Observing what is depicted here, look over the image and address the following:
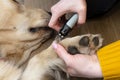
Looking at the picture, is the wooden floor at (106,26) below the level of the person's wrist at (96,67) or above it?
above

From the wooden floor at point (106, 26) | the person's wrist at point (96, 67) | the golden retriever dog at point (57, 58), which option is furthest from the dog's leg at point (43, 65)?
the wooden floor at point (106, 26)

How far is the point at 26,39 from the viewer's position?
1489 millimetres

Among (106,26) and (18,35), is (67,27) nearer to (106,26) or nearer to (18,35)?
(18,35)

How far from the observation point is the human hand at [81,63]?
3.89ft

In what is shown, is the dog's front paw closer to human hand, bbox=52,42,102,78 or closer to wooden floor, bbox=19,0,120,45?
human hand, bbox=52,42,102,78

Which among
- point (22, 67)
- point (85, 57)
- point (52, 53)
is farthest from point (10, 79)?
point (85, 57)

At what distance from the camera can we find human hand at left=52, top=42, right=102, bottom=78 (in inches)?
46.6

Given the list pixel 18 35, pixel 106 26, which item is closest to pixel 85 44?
pixel 18 35

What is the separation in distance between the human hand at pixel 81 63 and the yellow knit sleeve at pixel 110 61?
20 mm

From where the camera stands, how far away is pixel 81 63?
119cm

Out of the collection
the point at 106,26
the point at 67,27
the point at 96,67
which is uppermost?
the point at 106,26

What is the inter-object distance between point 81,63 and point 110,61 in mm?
105

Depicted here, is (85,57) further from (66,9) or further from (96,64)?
(66,9)

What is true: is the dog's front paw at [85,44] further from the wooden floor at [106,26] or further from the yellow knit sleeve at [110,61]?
the wooden floor at [106,26]
